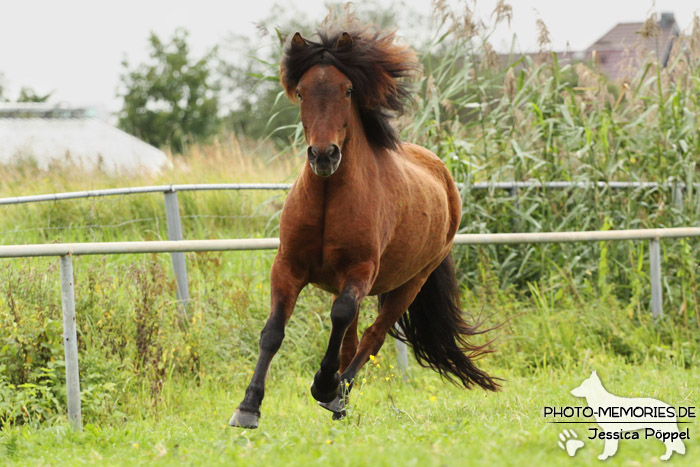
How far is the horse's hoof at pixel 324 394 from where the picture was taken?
4637 millimetres

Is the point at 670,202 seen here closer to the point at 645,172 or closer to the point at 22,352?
the point at 645,172

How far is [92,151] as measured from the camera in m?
24.2

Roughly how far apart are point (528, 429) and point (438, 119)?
4924 mm

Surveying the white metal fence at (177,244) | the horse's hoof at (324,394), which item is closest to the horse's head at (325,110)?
the horse's hoof at (324,394)

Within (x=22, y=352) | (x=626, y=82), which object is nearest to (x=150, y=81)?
(x=626, y=82)

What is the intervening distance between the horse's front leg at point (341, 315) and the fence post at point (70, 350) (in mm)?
1397

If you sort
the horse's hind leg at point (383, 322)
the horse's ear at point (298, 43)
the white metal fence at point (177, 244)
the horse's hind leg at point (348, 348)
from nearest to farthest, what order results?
the horse's ear at point (298, 43) → the white metal fence at point (177, 244) → the horse's hind leg at point (383, 322) → the horse's hind leg at point (348, 348)

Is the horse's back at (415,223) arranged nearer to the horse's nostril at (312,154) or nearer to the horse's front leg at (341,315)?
the horse's front leg at (341,315)

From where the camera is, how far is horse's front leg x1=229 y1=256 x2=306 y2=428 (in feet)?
13.2

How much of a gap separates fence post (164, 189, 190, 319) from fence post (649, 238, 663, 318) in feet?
13.5

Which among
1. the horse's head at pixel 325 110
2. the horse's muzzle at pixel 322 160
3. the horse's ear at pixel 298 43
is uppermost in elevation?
the horse's ear at pixel 298 43

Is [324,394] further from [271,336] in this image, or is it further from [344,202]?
[344,202]

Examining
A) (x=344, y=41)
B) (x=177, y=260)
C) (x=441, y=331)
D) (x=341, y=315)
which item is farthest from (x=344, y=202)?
(x=177, y=260)

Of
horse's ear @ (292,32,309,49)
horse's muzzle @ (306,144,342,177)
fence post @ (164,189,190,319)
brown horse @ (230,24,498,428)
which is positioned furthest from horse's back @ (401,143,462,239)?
fence post @ (164,189,190,319)
